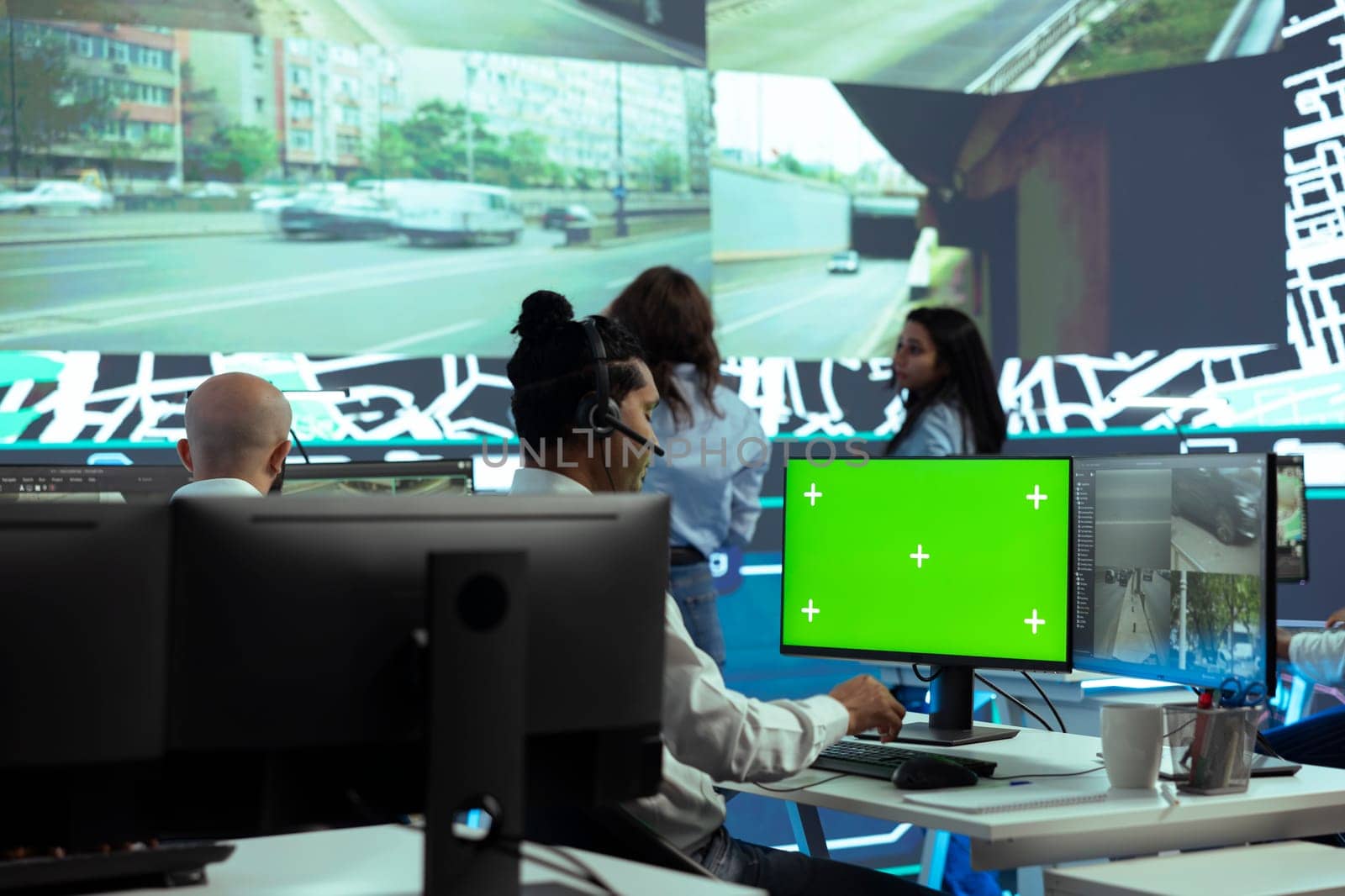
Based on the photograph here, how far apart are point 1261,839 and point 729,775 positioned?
769 millimetres

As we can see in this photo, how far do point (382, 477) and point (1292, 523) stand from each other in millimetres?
2187

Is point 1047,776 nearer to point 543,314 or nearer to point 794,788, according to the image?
point 794,788

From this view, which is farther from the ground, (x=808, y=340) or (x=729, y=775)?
(x=808, y=340)

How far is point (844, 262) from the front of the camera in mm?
4734

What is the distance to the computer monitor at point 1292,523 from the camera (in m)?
3.24

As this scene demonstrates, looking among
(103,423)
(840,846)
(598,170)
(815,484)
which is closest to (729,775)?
(815,484)

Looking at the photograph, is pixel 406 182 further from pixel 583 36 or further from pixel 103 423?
pixel 103 423

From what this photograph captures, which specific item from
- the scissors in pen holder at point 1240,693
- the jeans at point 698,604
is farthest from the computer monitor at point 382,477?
the scissors in pen holder at point 1240,693

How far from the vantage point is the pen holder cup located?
187 cm

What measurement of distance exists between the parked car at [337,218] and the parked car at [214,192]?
145 mm

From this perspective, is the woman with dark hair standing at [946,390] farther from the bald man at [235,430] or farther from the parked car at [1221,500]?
the bald man at [235,430]

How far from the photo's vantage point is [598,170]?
14.2ft

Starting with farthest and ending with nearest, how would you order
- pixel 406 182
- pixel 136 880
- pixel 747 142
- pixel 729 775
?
pixel 747 142, pixel 406 182, pixel 729 775, pixel 136 880

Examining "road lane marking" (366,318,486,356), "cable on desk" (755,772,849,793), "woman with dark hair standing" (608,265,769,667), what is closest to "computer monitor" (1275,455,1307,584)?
"woman with dark hair standing" (608,265,769,667)
